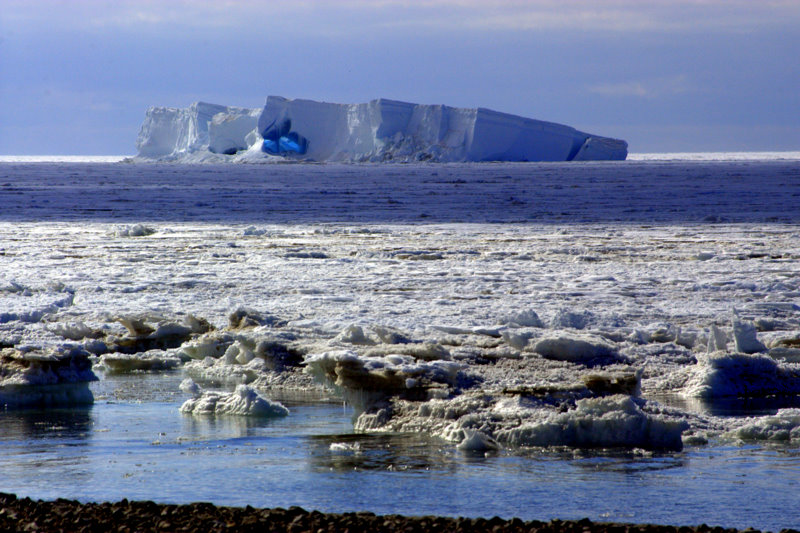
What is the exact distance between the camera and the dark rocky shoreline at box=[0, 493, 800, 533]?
8.01ft

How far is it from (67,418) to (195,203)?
16596 millimetres

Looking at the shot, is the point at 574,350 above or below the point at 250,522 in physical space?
above

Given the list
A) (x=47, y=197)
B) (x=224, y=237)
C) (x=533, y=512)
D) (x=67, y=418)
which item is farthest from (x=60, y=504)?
(x=47, y=197)

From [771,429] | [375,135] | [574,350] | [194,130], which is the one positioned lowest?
[771,429]

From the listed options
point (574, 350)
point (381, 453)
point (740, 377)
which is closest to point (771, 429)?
point (740, 377)

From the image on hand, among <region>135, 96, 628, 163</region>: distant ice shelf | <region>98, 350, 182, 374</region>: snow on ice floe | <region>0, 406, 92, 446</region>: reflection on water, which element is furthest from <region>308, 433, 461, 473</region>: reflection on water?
<region>135, 96, 628, 163</region>: distant ice shelf

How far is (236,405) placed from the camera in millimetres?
4328

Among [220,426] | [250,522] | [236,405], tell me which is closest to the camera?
[250,522]

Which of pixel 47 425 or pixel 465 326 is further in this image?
pixel 465 326

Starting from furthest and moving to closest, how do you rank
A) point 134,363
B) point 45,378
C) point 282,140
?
point 282,140
point 134,363
point 45,378

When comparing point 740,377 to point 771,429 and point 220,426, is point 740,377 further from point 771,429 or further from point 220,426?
point 220,426

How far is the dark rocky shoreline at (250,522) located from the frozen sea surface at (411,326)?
0.22 metres

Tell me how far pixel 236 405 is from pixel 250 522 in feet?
6.12

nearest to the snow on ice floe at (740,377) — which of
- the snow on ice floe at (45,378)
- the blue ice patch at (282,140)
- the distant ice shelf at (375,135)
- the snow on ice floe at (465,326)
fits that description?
the snow on ice floe at (465,326)
